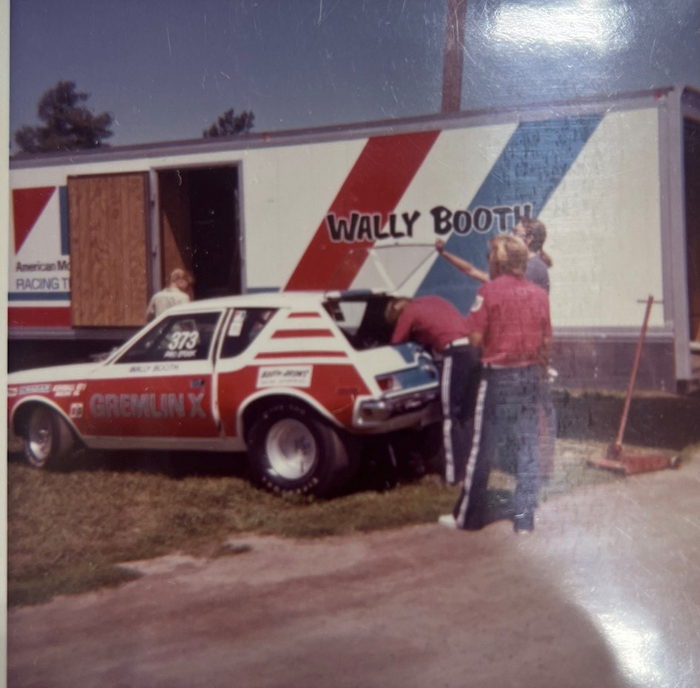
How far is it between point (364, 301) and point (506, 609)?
0.78m

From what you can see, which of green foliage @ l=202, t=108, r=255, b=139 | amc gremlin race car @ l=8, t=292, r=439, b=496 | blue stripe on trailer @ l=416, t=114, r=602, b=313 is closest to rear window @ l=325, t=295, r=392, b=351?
amc gremlin race car @ l=8, t=292, r=439, b=496

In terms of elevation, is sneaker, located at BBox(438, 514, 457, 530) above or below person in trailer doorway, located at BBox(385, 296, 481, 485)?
below

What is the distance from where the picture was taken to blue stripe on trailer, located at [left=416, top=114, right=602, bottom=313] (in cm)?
192

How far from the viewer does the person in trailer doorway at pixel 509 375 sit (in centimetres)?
191

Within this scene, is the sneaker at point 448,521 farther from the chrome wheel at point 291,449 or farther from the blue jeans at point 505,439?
the chrome wheel at point 291,449

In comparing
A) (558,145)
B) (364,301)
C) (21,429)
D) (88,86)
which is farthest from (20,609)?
(558,145)

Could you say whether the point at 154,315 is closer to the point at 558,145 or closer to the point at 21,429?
the point at 21,429

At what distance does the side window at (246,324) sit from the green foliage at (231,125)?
428mm

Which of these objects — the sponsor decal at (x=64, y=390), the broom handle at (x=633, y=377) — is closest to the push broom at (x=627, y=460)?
the broom handle at (x=633, y=377)

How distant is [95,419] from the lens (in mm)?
2143

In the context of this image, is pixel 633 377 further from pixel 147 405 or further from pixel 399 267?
pixel 147 405

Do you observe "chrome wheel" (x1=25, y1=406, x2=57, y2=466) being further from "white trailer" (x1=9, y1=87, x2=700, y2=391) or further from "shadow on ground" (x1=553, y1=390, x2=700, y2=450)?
"shadow on ground" (x1=553, y1=390, x2=700, y2=450)

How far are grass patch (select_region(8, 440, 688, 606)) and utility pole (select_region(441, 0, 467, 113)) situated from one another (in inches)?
33.4

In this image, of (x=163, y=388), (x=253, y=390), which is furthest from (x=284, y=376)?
(x=163, y=388)
